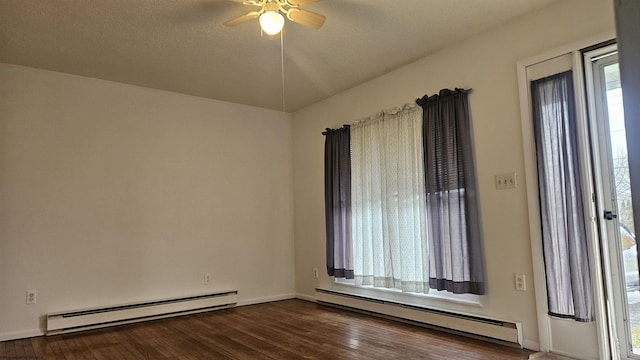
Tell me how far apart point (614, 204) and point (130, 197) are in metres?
4.39

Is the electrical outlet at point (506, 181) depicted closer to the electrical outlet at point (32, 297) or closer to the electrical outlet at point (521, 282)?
the electrical outlet at point (521, 282)

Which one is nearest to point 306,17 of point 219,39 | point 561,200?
point 219,39

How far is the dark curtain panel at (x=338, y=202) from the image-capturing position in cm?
486

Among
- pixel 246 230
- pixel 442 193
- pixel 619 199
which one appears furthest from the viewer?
pixel 246 230

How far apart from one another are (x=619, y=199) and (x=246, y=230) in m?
3.93

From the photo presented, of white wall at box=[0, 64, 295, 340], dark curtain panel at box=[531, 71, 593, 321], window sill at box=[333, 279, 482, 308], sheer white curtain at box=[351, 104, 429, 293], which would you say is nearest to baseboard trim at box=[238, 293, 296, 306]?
white wall at box=[0, 64, 295, 340]

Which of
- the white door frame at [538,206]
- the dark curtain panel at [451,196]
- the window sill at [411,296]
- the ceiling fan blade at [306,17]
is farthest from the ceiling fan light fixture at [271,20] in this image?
the window sill at [411,296]

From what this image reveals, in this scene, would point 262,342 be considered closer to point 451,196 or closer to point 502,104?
point 451,196

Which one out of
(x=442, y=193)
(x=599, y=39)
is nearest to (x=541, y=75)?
(x=599, y=39)

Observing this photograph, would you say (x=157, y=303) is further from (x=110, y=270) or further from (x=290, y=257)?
(x=290, y=257)

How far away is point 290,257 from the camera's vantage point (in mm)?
5746

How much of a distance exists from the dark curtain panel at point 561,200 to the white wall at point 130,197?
3.43 metres

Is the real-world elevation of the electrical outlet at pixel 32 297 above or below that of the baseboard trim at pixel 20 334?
above

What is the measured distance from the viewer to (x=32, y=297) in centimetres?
397
